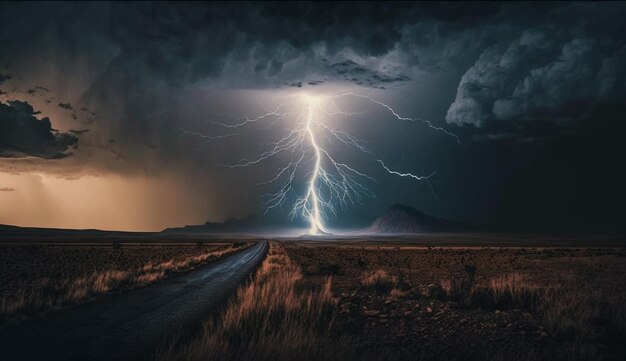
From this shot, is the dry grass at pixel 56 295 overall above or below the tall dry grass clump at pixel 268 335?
below

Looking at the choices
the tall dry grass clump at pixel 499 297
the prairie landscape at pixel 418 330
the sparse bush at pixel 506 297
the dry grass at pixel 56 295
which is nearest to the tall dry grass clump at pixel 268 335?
the prairie landscape at pixel 418 330

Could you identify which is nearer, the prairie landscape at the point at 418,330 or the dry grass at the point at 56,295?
the prairie landscape at the point at 418,330

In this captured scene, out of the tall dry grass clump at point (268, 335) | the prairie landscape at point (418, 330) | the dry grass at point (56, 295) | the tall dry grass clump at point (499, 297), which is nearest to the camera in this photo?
the tall dry grass clump at point (268, 335)

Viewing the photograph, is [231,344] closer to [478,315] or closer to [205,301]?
[478,315]

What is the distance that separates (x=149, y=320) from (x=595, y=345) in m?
8.21

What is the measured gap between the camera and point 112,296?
541 inches

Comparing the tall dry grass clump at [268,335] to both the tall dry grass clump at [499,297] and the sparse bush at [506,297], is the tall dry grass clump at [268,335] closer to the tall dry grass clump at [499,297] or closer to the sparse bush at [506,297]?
the tall dry grass clump at [499,297]

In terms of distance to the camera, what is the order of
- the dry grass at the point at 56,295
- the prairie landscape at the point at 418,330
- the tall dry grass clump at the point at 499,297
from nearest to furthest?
1. the prairie landscape at the point at 418,330
2. the tall dry grass clump at the point at 499,297
3. the dry grass at the point at 56,295

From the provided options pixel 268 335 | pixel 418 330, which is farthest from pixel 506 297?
pixel 268 335

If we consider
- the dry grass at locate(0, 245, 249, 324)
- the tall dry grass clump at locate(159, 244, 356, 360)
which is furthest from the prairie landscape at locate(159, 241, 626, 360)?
the dry grass at locate(0, 245, 249, 324)

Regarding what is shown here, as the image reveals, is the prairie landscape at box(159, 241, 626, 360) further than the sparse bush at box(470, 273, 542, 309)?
No

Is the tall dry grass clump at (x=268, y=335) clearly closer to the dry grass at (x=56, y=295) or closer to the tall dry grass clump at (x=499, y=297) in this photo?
the tall dry grass clump at (x=499, y=297)

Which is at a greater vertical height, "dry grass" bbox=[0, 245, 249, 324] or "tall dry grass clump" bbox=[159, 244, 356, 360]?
"tall dry grass clump" bbox=[159, 244, 356, 360]

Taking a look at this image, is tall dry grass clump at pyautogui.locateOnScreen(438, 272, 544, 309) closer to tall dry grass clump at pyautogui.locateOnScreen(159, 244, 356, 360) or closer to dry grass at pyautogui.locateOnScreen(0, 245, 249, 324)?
tall dry grass clump at pyautogui.locateOnScreen(159, 244, 356, 360)
